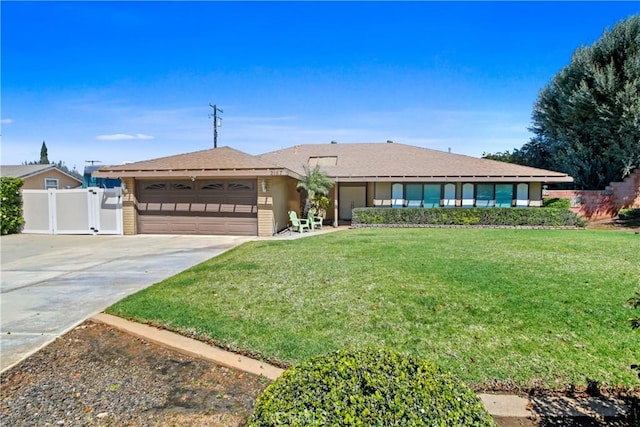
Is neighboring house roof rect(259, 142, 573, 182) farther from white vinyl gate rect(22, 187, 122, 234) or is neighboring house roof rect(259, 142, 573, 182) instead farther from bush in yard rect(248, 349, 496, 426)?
bush in yard rect(248, 349, 496, 426)

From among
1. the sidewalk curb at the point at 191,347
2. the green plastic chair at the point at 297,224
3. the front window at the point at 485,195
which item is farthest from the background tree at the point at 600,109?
the sidewalk curb at the point at 191,347

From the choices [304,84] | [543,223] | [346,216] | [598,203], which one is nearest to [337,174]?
[346,216]

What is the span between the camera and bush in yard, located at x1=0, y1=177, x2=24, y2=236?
14.8 meters

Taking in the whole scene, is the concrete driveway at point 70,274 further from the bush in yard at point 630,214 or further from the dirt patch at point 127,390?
the bush in yard at point 630,214

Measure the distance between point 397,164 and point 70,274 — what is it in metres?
15.9

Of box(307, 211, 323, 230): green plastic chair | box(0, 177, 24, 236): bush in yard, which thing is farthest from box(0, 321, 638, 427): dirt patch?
box(0, 177, 24, 236): bush in yard

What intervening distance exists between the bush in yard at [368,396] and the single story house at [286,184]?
12.2 metres

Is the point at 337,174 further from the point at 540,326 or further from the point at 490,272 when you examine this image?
the point at 540,326

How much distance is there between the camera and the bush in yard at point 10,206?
14.8 meters

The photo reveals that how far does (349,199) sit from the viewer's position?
814 inches

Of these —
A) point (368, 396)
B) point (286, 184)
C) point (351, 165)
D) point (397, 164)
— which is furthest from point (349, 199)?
point (368, 396)

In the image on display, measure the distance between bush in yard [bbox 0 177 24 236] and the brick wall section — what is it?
26.4m

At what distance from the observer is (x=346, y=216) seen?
20750mm

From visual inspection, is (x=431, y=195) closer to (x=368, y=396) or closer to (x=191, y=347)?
(x=191, y=347)
